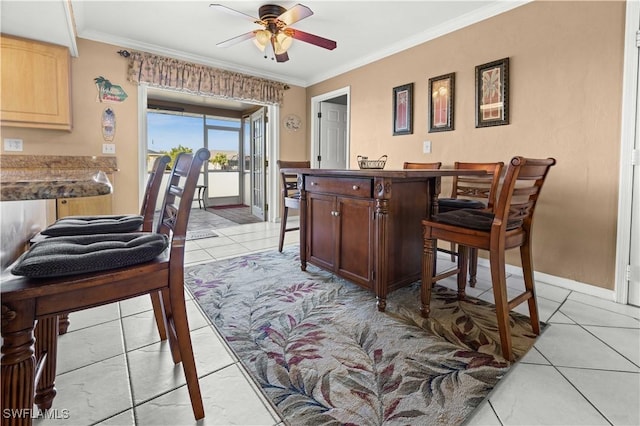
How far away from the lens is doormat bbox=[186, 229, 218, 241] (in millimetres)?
4043

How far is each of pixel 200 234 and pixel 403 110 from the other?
3.12 m

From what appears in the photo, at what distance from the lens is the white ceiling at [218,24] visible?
273 centimetres

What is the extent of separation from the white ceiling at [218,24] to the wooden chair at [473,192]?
4.69 ft

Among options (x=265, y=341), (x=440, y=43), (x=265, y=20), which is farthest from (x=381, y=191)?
(x=440, y=43)

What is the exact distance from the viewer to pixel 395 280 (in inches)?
78.5

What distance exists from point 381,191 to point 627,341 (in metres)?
1.52

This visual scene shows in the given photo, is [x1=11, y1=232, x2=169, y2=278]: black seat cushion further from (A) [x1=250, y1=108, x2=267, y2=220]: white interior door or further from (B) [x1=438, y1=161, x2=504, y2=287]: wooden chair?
(A) [x1=250, y1=108, x2=267, y2=220]: white interior door

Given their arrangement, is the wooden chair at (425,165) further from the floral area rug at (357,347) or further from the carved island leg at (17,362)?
the carved island leg at (17,362)

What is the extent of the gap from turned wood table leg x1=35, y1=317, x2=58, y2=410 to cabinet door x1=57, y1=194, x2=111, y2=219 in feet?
7.74

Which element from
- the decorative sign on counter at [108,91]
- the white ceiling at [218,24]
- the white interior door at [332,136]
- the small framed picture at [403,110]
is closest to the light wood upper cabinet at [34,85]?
the white ceiling at [218,24]

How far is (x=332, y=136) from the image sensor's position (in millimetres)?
5371

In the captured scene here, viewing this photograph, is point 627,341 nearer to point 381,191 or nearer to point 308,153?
point 381,191

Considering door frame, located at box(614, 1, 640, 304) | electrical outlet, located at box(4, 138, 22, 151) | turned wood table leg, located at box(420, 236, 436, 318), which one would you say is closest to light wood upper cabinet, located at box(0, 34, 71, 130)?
electrical outlet, located at box(4, 138, 22, 151)

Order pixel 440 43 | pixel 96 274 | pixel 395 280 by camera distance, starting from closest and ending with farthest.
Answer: pixel 96 274 < pixel 395 280 < pixel 440 43
